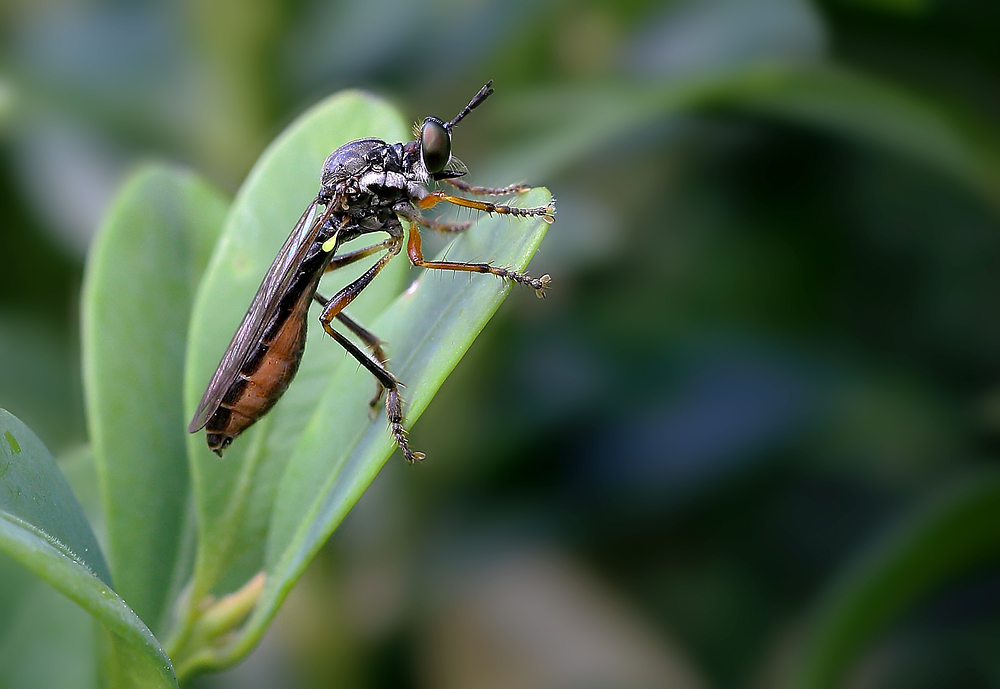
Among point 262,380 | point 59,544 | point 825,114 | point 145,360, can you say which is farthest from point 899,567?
point 59,544

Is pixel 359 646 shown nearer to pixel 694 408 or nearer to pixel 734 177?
pixel 694 408

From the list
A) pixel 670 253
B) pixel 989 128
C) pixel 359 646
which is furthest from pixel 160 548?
pixel 670 253

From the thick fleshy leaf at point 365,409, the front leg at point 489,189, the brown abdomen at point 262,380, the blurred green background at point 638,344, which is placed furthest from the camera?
the blurred green background at point 638,344

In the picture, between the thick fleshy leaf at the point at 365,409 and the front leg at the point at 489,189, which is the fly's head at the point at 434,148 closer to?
the front leg at the point at 489,189

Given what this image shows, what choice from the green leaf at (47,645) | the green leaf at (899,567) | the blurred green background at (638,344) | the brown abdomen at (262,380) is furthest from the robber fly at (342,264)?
the green leaf at (899,567)

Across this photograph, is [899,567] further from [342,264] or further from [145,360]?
[145,360]

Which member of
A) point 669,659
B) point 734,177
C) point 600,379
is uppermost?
point 734,177
